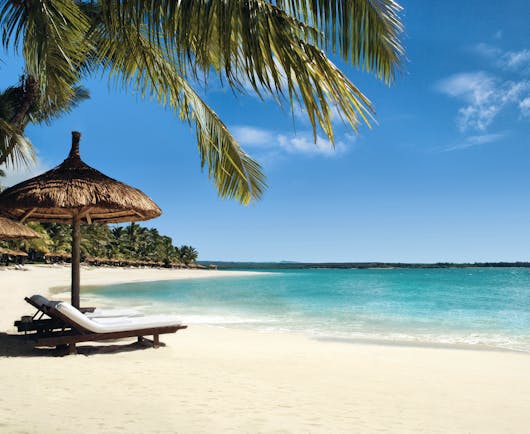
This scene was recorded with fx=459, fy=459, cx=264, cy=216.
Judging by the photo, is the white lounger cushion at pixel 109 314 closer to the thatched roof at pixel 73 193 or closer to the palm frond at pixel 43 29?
the thatched roof at pixel 73 193

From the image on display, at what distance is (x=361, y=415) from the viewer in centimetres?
357

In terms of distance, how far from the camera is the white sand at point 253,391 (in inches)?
127

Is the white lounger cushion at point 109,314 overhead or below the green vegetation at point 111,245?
below

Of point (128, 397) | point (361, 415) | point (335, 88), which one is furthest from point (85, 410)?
point (335, 88)

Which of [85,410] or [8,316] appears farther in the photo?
[8,316]

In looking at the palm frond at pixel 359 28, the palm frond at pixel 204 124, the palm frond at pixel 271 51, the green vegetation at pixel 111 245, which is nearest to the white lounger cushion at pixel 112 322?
the palm frond at pixel 204 124

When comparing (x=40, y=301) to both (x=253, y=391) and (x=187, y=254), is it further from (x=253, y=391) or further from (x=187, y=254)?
(x=187, y=254)

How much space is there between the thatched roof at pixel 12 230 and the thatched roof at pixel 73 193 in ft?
10.4

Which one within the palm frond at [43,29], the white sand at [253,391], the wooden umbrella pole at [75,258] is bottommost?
the white sand at [253,391]

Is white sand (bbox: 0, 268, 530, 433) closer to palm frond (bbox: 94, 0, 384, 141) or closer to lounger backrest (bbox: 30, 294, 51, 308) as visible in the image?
lounger backrest (bbox: 30, 294, 51, 308)

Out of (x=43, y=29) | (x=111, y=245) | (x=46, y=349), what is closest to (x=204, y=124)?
(x=43, y=29)

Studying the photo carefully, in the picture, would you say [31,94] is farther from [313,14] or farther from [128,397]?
[313,14]

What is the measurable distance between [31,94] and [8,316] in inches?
179

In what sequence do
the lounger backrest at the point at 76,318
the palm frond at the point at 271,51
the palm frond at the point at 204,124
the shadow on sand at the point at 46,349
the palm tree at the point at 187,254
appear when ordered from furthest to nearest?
the palm tree at the point at 187,254 → the shadow on sand at the point at 46,349 → the lounger backrest at the point at 76,318 → the palm frond at the point at 204,124 → the palm frond at the point at 271,51
